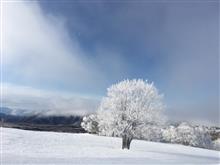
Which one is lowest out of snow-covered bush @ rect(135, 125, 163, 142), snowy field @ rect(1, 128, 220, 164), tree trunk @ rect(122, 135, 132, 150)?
snowy field @ rect(1, 128, 220, 164)

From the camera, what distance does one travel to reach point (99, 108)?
34.4 metres

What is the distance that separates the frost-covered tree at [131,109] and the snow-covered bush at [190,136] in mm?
48340

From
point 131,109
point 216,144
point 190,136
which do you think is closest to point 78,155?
point 131,109

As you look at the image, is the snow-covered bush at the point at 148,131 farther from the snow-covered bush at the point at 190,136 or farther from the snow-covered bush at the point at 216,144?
the snow-covered bush at the point at 216,144

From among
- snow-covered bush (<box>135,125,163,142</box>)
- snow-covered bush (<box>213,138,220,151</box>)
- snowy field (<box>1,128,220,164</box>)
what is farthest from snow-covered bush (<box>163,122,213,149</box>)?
snow-covered bush (<box>135,125,163,142</box>)

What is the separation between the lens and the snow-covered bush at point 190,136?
7953cm

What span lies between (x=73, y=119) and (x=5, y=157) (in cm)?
11298

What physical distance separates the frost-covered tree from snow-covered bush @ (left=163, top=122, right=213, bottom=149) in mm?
48340

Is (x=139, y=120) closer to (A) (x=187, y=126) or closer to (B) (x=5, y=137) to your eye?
(B) (x=5, y=137)

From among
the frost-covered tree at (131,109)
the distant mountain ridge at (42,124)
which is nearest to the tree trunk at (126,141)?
the frost-covered tree at (131,109)

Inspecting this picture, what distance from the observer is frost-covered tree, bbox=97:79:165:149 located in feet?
103

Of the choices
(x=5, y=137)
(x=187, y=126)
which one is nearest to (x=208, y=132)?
(x=187, y=126)

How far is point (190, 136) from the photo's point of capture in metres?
81.4

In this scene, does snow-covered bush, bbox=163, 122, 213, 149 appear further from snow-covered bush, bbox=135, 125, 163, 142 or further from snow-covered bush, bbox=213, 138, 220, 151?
snow-covered bush, bbox=135, 125, 163, 142
